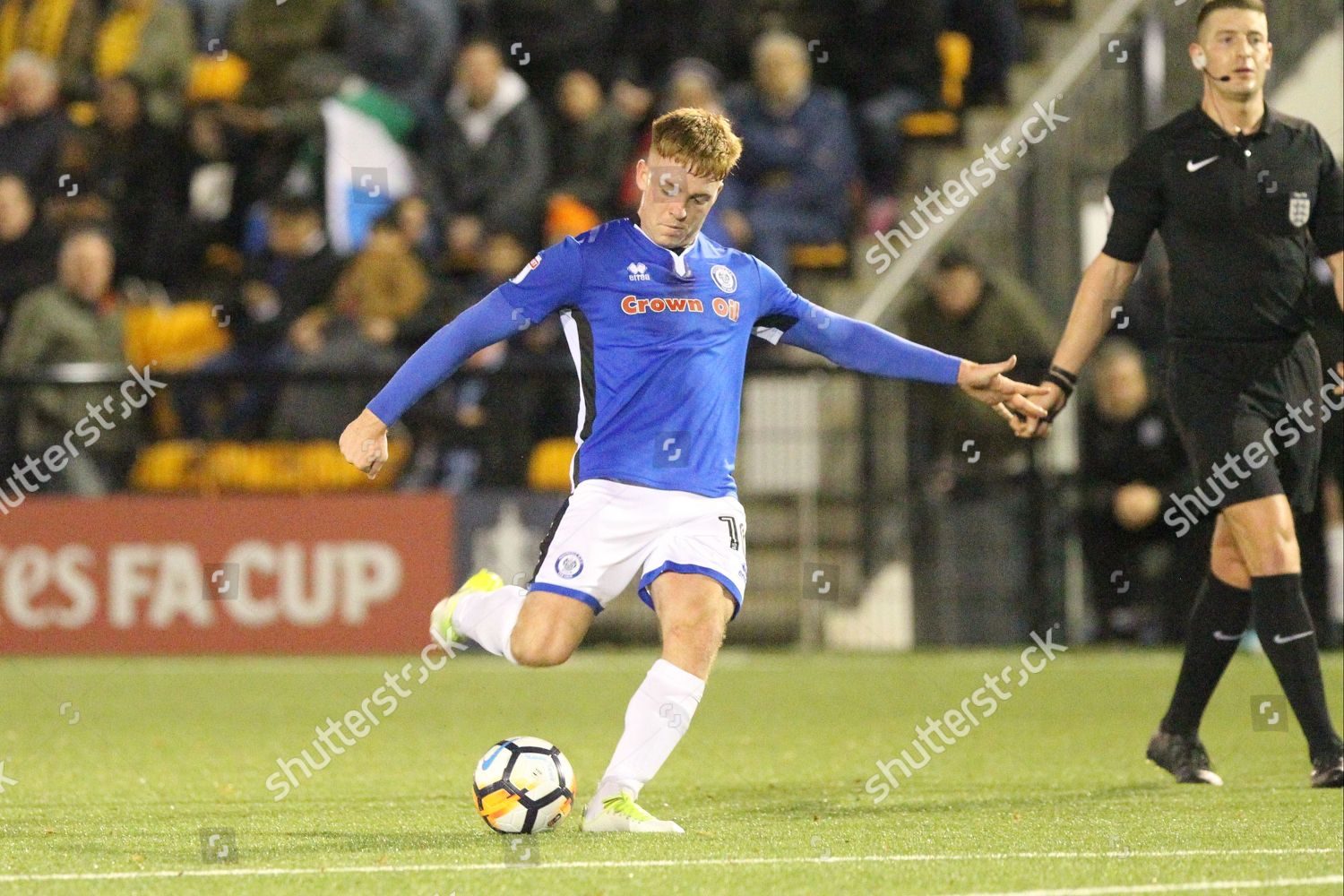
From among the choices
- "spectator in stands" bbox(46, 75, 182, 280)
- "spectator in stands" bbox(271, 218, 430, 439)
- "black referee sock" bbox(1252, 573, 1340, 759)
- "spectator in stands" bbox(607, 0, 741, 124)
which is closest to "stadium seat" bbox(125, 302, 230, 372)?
"spectator in stands" bbox(271, 218, 430, 439)

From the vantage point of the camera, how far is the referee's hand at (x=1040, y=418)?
689cm

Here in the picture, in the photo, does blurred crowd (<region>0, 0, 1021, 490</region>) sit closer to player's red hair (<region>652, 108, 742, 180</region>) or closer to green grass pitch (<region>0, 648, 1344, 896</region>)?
green grass pitch (<region>0, 648, 1344, 896</region>)

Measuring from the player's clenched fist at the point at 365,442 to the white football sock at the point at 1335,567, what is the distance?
23.9 ft

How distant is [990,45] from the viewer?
14.6 meters

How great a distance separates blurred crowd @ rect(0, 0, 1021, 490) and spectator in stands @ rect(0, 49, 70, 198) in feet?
0.06

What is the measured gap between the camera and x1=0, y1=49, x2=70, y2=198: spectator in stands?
613 inches

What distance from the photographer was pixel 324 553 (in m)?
12.7

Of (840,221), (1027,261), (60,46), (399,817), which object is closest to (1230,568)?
(399,817)

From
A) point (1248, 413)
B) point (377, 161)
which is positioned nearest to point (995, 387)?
point (1248, 413)

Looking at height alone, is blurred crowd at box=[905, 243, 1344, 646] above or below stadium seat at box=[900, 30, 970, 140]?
below

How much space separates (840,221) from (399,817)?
28.2ft

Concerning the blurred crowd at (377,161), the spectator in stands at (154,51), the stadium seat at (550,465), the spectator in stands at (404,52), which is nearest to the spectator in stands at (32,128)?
the blurred crowd at (377,161)

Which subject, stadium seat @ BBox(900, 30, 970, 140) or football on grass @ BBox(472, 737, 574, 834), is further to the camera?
stadium seat @ BBox(900, 30, 970, 140)

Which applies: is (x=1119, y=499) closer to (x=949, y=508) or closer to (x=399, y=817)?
(x=949, y=508)
